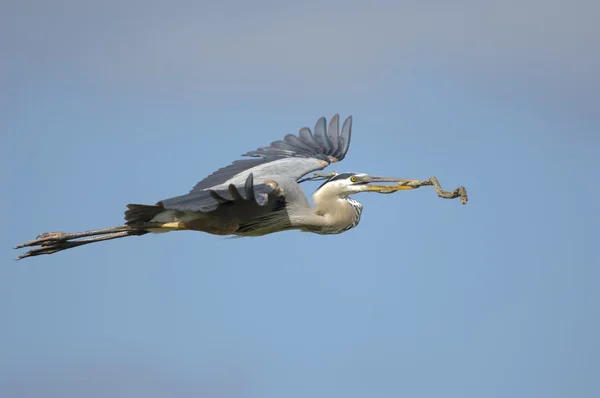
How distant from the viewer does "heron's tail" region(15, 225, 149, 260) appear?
38.9 ft

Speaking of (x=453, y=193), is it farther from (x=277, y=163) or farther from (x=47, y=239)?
(x=47, y=239)

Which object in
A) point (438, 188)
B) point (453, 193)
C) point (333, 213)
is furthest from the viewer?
point (333, 213)

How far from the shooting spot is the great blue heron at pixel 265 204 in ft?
35.6

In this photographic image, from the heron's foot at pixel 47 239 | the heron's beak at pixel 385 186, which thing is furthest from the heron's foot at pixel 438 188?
the heron's foot at pixel 47 239

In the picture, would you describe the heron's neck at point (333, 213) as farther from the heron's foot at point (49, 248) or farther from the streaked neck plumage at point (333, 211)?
the heron's foot at point (49, 248)

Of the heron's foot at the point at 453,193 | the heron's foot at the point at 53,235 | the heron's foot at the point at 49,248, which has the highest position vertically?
the heron's foot at the point at 53,235

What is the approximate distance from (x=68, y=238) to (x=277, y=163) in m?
2.51

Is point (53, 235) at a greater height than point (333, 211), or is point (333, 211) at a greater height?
point (53, 235)

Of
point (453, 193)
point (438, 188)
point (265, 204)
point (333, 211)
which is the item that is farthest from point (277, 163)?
point (453, 193)

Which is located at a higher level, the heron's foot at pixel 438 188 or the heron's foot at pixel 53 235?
the heron's foot at pixel 53 235

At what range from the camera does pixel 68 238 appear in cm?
1223

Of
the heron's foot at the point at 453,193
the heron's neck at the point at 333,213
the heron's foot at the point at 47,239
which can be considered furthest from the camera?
the heron's foot at the point at 47,239

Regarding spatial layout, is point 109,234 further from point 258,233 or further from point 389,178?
point 389,178

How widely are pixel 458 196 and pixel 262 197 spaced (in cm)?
189
